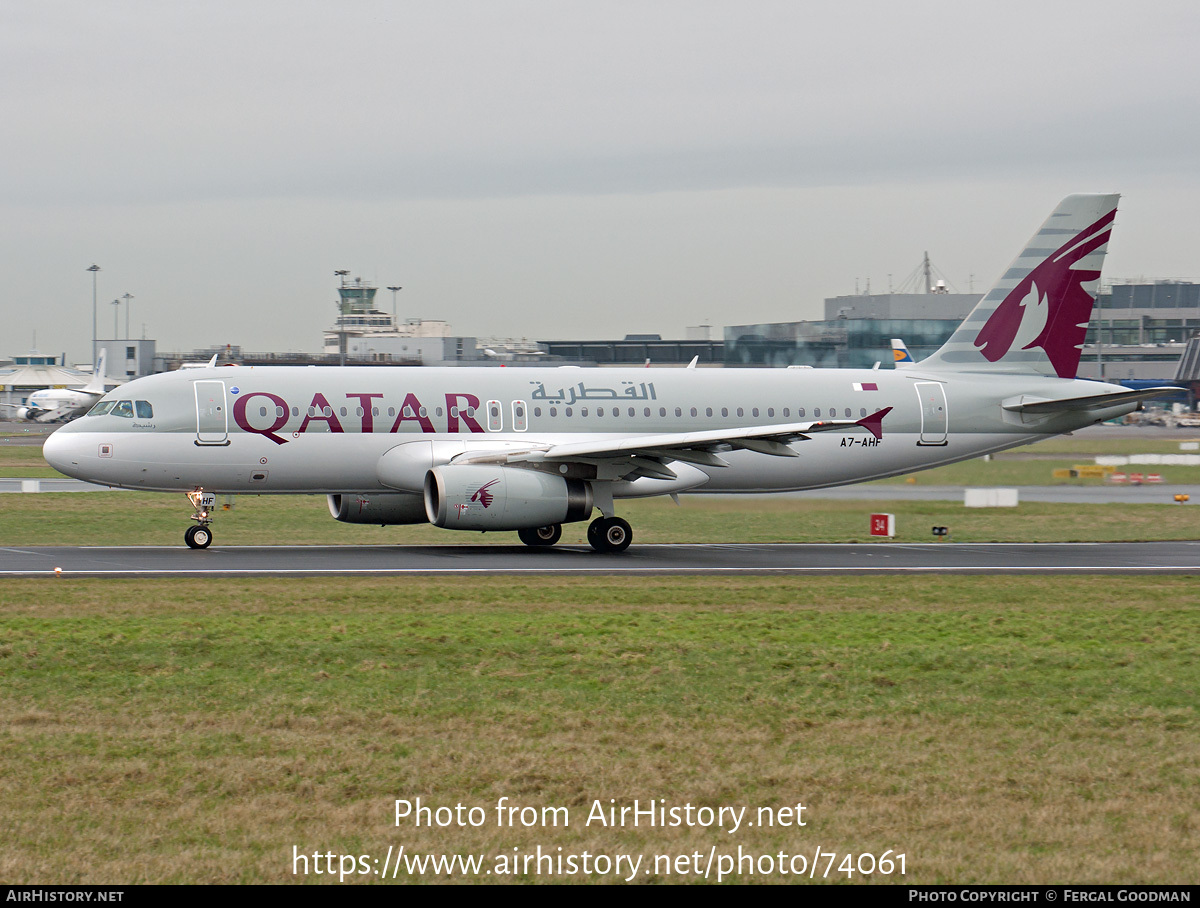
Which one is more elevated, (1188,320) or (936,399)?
(1188,320)

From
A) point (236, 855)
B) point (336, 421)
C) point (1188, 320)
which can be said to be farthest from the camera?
point (1188, 320)

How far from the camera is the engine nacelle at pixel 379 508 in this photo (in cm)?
3388

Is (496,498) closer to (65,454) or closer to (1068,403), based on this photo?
(65,454)

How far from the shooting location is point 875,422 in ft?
112

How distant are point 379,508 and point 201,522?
4.28 metres

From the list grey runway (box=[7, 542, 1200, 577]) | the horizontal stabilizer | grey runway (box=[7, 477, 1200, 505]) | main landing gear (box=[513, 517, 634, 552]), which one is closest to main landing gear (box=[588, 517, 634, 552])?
main landing gear (box=[513, 517, 634, 552])

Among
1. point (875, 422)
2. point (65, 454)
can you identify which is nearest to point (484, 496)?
point (65, 454)

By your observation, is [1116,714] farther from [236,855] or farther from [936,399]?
[936,399]

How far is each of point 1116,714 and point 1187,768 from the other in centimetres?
218

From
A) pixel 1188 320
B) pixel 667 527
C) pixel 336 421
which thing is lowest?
pixel 667 527

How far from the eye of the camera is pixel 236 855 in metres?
9.92

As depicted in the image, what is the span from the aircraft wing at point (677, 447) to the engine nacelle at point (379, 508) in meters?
Answer: 2.22

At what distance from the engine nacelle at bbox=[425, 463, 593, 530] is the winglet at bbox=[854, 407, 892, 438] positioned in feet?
22.3
